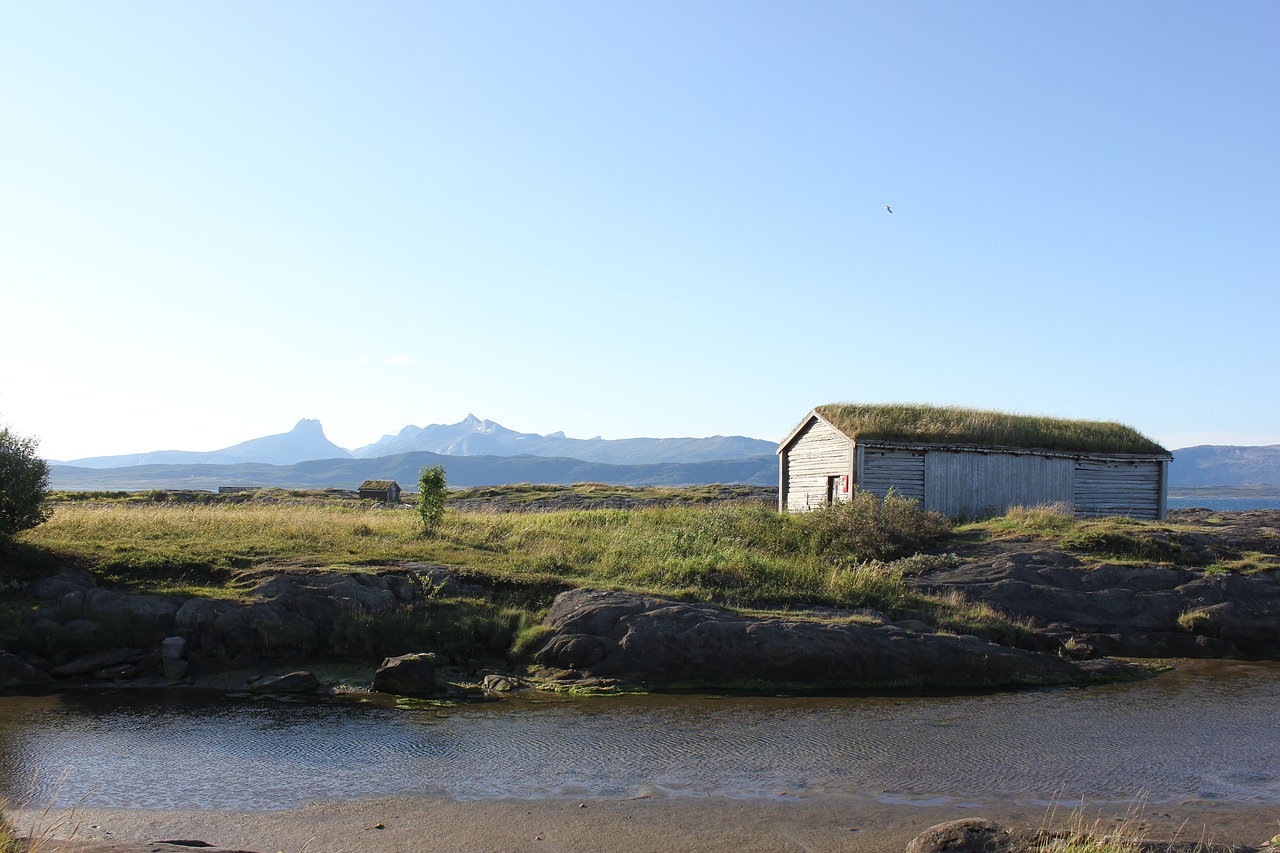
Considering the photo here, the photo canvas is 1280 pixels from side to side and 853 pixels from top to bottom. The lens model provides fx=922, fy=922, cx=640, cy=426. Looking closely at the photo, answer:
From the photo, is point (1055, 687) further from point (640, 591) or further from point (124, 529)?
point (124, 529)

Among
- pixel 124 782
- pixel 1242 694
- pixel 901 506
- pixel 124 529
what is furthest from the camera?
pixel 901 506

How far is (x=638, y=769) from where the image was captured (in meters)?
11.2

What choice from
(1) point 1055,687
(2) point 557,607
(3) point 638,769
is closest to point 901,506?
(1) point 1055,687

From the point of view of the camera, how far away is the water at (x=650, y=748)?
10.4 meters

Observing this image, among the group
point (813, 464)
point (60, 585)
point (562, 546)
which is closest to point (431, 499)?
point (562, 546)

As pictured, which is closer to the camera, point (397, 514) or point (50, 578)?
point (50, 578)

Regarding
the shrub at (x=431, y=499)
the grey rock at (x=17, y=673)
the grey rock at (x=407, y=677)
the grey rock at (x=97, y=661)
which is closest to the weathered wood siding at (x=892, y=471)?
the shrub at (x=431, y=499)

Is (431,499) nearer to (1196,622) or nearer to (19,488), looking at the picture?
(19,488)

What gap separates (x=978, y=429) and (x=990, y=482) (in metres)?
1.86

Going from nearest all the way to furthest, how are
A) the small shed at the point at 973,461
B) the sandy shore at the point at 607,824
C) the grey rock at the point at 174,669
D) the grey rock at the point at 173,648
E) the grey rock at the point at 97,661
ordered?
the sandy shore at the point at 607,824 < the grey rock at the point at 97,661 < the grey rock at the point at 174,669 < the grey rock at the point at 173,648 < the small shed at the point at 973,461

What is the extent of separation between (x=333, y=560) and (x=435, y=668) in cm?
533

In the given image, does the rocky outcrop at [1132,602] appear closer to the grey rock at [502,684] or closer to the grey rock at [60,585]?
the grey rock at [502,684]

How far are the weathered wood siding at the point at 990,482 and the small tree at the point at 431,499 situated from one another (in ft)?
50.9

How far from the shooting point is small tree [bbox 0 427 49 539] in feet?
63.9
